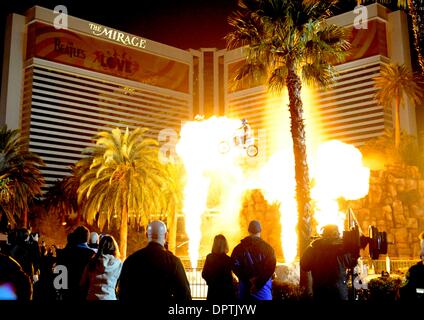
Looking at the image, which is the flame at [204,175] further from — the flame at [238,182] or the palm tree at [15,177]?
the palm tree at [15,177]

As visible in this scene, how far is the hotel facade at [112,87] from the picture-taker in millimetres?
91312

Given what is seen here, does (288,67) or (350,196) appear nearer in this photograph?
(288,67)

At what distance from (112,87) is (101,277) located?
10482 centimetres

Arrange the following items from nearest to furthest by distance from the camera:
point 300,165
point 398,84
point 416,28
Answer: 1. point 416,28
2. point 300,165
3. point 398,84

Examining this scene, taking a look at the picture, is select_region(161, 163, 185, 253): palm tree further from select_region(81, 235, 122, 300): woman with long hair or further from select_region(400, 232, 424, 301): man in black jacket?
select_region(400, 232, 424, 301): man in black jacket

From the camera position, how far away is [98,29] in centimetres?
10594

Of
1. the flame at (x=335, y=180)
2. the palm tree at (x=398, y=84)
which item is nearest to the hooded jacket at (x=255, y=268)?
the flame at (x=335, y=180)

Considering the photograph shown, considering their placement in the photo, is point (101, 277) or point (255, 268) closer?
point (101, 277)

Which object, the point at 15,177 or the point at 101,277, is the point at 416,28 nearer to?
the point at 101,277

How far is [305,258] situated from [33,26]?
103430 millimetres

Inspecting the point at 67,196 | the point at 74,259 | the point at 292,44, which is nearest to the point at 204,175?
the point at 67,196

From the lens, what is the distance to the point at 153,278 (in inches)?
171

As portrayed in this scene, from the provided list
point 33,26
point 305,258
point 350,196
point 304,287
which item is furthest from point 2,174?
point 33,26
